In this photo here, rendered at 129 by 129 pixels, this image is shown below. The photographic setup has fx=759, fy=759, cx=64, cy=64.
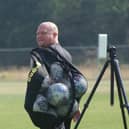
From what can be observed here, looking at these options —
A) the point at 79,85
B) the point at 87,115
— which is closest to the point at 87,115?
the point at 87,115

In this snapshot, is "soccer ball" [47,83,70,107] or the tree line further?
the tree line

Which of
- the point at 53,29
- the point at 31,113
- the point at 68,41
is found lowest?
the point at 68,41

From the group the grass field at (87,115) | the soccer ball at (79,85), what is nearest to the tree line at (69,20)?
the grass field at (87,115)

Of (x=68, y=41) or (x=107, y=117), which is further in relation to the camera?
(x=68, y=41)

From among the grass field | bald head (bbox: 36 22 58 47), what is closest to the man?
bald head (bbox: 36 22 58 47)

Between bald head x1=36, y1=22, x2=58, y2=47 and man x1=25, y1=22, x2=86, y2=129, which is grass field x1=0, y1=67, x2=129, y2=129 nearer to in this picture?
man x1=25, y1=22, x2=86, y2=129

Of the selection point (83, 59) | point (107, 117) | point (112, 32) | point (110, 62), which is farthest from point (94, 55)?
point (110, 62)

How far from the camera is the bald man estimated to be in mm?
8031

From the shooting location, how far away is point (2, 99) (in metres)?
24.4

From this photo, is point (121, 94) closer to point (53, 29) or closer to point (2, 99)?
point (53, 29)

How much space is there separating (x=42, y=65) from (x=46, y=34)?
1.11ft

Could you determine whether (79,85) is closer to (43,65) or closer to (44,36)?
(43,65)

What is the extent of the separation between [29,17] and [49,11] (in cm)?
168

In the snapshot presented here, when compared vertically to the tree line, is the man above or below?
above
